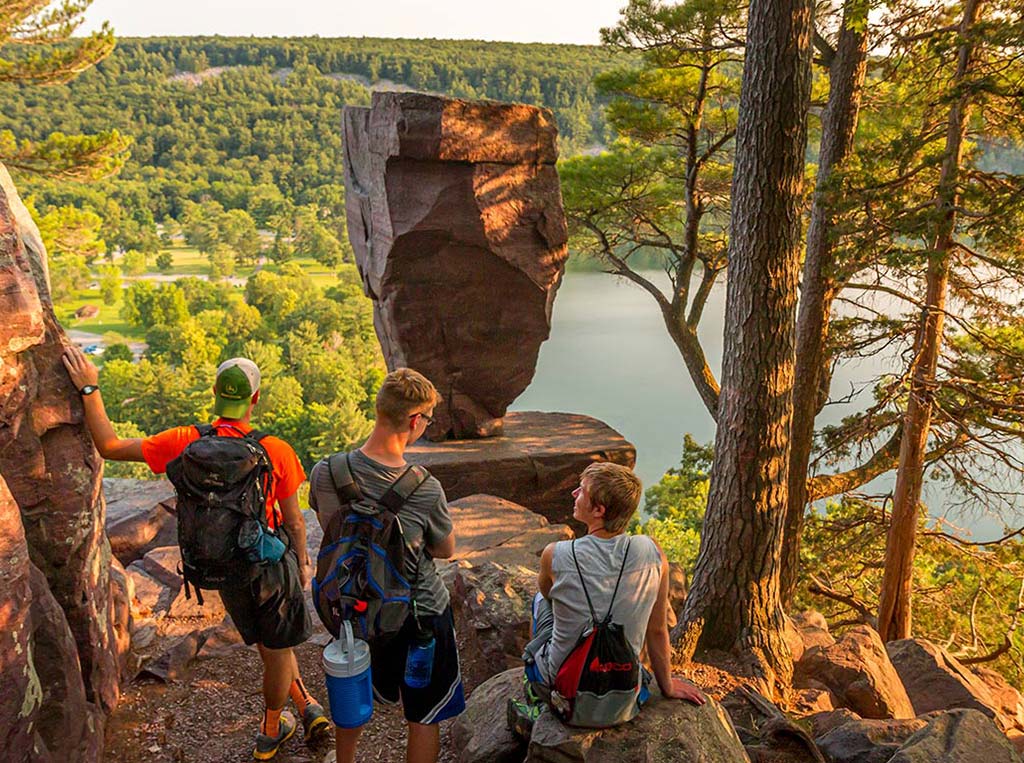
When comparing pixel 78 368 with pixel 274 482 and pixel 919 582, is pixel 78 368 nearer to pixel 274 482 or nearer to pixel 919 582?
pixel 274 482

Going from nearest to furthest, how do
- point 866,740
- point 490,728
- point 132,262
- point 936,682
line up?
point 490,728
point 866,740
point 936,682
point 132,262

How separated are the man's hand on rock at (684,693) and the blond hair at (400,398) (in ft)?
3.43

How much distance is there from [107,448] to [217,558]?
1.64 feet

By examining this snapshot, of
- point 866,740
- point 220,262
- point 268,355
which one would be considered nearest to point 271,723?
point 866,740

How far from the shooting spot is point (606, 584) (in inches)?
74.5

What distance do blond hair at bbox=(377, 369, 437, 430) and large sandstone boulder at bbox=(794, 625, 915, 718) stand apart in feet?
9.71

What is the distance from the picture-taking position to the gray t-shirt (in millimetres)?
1957

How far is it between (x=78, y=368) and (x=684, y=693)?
1.96 metres

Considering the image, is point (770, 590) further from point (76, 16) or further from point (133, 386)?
point (133, 386)

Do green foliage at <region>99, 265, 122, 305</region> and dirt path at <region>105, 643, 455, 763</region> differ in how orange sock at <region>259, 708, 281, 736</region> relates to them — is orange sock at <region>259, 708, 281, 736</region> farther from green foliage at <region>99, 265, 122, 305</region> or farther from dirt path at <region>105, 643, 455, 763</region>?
green foliage at <region>99, 265, 122, 305</region>

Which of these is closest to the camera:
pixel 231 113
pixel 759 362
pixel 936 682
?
pixel 759 362

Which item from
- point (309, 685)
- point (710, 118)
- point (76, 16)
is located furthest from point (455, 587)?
point (76, 16)

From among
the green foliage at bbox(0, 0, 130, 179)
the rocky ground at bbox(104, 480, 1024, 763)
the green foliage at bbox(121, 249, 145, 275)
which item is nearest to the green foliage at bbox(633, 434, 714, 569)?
the rocky ground at bbox(104, 480, 1024, 763)

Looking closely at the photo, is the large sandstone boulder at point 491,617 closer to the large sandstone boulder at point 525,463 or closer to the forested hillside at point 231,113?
the large sandstone boulder at point 525,463
